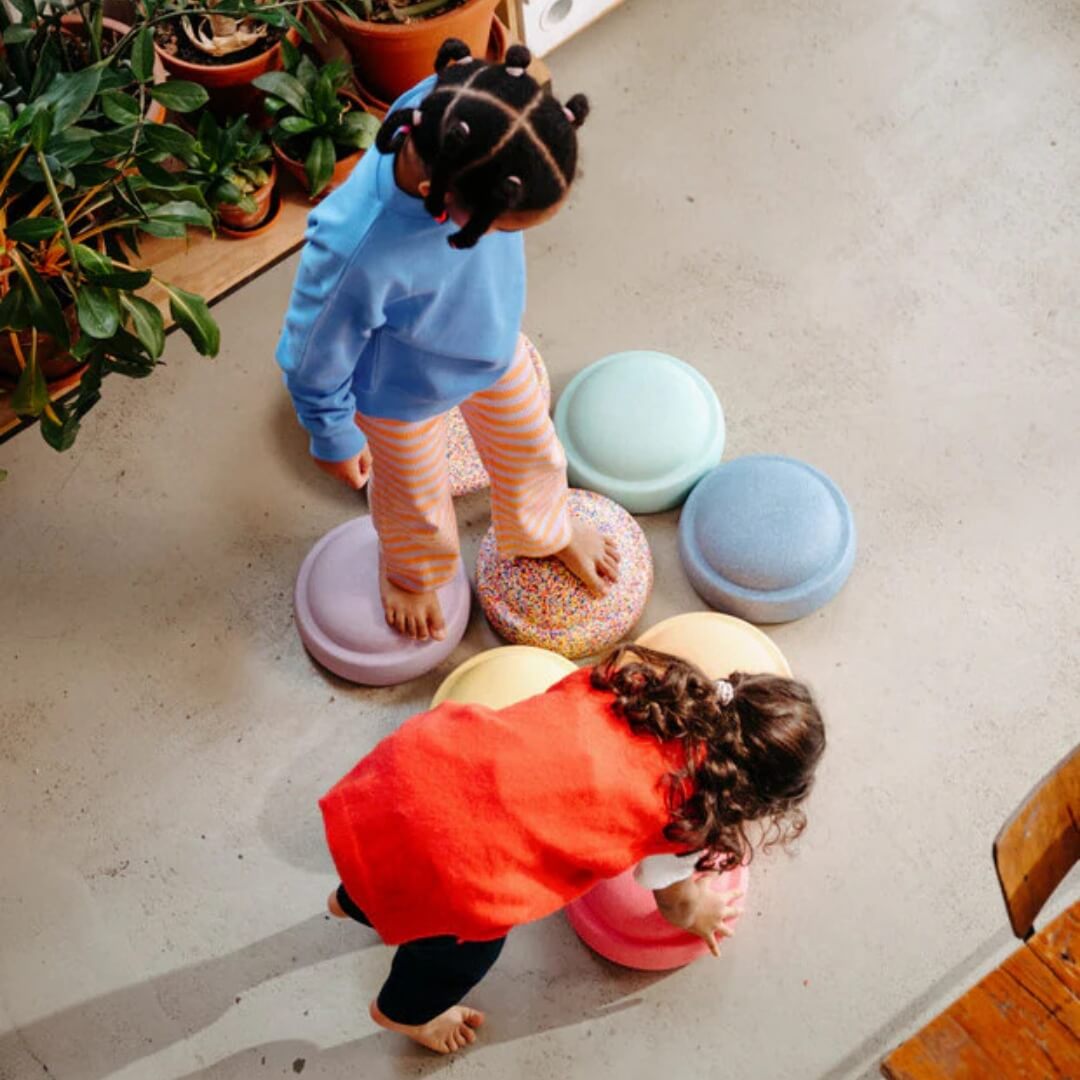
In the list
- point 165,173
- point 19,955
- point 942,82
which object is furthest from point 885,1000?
point 942,82

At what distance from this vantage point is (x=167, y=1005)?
1.82m

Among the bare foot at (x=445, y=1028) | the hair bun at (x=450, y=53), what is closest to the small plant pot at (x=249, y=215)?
the hair bun at (x=450, y=53)

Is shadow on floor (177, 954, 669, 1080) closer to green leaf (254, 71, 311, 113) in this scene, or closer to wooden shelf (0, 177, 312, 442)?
wooden shelf (0, 177, 312, 442)

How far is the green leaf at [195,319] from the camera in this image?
6.17 feet

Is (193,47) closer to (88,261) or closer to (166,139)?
(166,139)

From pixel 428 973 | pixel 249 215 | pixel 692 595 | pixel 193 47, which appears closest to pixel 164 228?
pixel 249 215

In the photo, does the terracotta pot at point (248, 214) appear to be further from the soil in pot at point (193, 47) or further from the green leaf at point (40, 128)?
the green leaf at point (40, 128)

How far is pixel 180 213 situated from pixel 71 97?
0.22m

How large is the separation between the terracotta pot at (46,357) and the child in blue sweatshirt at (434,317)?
0.68 m

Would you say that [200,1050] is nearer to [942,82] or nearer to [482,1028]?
[482,1028]

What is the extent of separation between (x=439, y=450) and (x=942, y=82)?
5.49 feet

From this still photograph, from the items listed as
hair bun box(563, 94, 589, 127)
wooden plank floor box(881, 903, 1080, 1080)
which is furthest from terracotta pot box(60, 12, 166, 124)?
wooden plank floor box(881, 903, 1080, 1080)

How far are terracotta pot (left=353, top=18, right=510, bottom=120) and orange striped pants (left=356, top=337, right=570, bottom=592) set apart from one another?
96cm

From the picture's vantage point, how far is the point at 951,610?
6.86 ft
